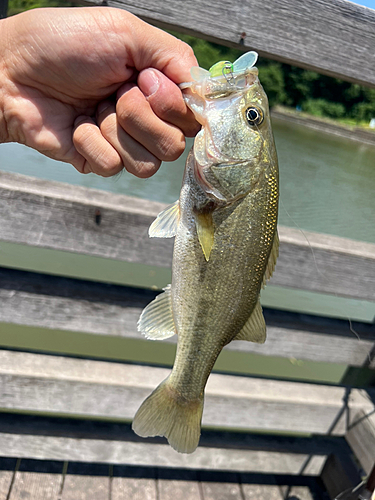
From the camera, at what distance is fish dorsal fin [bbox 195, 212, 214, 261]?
1096 millimetres

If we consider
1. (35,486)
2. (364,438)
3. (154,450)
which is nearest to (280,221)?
(364,438)

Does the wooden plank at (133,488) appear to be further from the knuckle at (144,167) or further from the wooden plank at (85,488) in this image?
the knuckle at (144,167)

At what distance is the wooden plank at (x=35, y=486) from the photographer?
2080 mm

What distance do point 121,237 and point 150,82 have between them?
2.52 ft

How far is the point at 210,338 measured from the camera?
122cm

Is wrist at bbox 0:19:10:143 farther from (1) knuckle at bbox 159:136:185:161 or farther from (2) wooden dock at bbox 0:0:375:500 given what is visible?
(1) knuckle at bbox 159:136:185:161

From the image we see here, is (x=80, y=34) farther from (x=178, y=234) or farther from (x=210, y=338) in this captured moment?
→ (x=210, y=338)

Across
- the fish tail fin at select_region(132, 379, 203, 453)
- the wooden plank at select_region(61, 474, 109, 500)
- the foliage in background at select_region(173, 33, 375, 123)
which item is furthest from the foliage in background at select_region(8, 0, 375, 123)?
the fish tail fin at select_region(132, 379, 203, 453)

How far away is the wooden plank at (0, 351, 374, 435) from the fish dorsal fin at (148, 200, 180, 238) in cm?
107

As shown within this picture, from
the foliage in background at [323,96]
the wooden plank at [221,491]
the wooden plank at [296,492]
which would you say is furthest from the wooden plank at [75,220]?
the foliage in background at [323,96]

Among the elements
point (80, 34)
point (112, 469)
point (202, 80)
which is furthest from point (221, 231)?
point (112, 469)

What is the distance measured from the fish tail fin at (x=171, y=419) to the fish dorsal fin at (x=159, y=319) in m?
0.18

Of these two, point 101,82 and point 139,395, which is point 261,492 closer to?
point 139,395

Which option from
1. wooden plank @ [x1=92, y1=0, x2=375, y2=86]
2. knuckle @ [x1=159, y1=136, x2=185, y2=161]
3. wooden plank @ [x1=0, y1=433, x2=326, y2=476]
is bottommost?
wooden plank @ [x1=0, y1=433, x2=326, y2=476]
